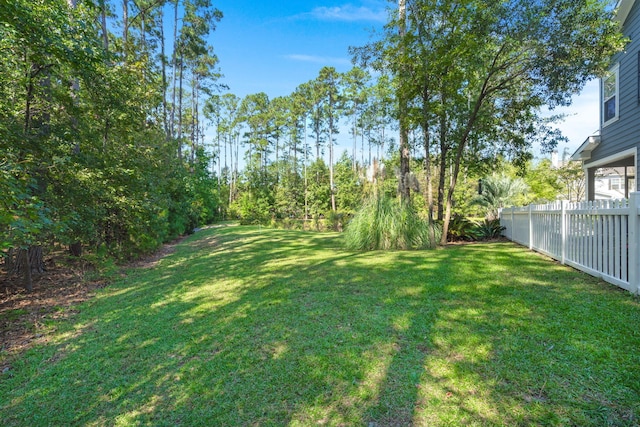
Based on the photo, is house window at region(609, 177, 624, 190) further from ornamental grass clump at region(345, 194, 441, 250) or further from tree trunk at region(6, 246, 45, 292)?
tree trunk at region(6, 246, 45, 292)

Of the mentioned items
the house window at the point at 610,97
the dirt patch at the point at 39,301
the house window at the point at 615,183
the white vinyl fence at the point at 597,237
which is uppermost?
the house window at the point at 610,97

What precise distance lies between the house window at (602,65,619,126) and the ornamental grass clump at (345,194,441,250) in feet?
18.1

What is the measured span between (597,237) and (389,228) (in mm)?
3791

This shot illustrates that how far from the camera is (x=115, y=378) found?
2234mm

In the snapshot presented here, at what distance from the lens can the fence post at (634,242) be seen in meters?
3.03

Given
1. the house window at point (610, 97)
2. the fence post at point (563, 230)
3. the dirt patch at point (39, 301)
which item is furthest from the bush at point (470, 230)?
the dirt patch at point (39, 301)

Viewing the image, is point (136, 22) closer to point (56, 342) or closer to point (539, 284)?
point (56, 342)

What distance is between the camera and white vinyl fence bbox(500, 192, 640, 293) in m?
3.12

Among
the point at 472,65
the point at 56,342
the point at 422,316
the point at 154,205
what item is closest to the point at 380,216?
the point at 472,65

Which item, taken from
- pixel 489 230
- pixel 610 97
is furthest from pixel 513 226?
pixel 610 97

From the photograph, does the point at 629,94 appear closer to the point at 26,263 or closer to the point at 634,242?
the point at 634,242

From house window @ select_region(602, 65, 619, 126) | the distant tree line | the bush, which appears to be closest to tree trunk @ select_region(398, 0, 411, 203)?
the distant tree line

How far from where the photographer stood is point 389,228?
7.16m

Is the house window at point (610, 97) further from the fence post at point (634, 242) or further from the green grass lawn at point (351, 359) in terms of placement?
the green grass lawn at point (351, 359)
